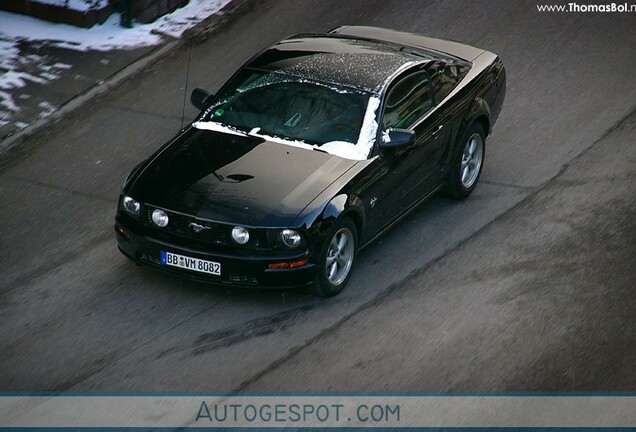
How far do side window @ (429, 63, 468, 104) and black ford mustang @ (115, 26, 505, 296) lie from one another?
0.05 ft

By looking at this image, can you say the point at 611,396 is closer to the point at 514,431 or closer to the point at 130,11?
the point at 514,431

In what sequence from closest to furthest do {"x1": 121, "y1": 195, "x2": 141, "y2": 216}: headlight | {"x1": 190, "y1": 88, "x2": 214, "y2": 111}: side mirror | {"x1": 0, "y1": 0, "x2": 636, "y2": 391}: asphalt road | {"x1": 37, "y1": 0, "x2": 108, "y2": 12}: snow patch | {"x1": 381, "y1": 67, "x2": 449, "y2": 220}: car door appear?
1. {"x1": 0, "y1": 0, "x2": 636, "y2": 391}: asphalt road
2. {"x1": 121, "y1": 195, "x2": 141, "y2": 216}: headlight
3. {"x1": 381, "y1": 67, "x2": 449, "y2": 220}: car door
4. {"x1": 190, "y1": 88, "x2": 214, "y2": 111}: side mirror
5. {"x1": 37, "y1": 0, "x2": 108, "y2": 12}: snow patch

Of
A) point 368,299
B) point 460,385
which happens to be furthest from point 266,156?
point 460,385

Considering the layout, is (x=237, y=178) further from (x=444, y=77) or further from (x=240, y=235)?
(x=444, y=77)

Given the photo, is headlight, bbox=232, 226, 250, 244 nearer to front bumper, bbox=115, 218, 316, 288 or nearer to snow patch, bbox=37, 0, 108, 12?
front bumper, bbox=115, 218, 316, 288

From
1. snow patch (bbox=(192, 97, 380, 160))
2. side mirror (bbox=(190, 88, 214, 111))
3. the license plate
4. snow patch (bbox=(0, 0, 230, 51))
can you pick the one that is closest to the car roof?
snow patch (bbox=(192, 97, 380, 160))

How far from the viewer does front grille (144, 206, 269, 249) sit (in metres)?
9.41

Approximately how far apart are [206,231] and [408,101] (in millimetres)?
2484

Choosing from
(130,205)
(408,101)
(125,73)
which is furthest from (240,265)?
(125,73)

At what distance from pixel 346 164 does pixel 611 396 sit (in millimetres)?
2924

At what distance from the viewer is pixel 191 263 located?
9.54 metres

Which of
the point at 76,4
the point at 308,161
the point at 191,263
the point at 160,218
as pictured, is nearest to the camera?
the point at 191,263

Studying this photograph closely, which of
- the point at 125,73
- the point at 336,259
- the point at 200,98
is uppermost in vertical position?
the point at 200,98

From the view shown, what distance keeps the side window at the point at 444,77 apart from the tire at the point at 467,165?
1.50 ft
